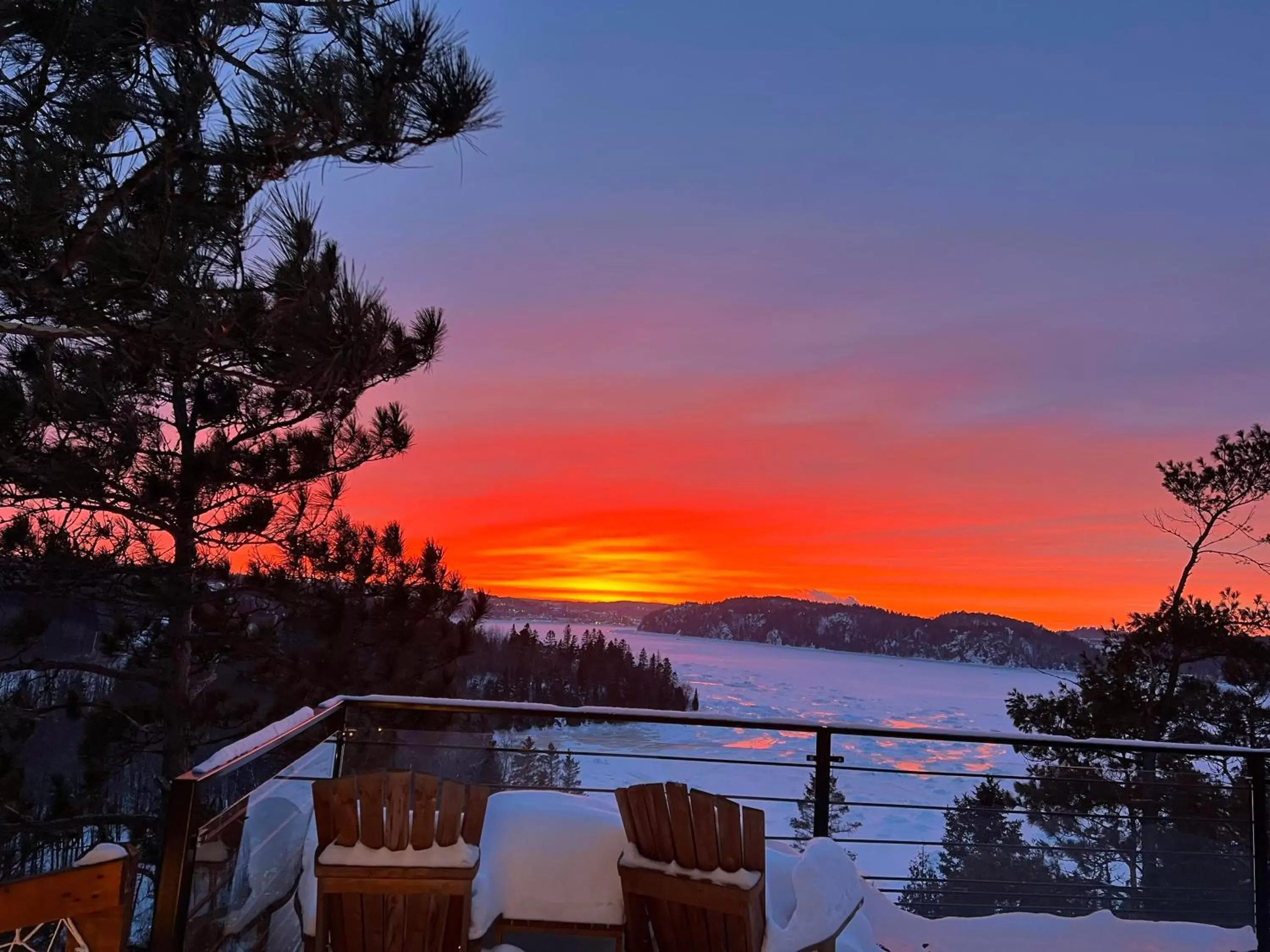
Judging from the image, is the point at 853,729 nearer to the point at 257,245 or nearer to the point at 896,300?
the point at 257,245

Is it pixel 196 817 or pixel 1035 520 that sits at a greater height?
pixel 1035 520

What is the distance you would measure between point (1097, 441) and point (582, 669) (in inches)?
684

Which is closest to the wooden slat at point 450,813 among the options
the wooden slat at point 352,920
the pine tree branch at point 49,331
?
the wooden slat at point 352,920

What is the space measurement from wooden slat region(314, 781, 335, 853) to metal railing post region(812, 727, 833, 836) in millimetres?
2084

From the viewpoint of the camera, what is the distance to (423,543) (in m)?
10.2

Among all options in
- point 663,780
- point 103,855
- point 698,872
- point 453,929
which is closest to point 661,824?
point 698,872

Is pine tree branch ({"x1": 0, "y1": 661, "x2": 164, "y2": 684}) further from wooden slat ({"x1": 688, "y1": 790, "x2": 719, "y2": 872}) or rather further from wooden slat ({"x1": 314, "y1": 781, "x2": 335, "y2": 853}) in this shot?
wooden slat ({"x1": 688, "y1": 790, "x2": 719, "y2": 872})

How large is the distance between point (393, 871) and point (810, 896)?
1275 millimetres

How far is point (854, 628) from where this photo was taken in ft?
85.4

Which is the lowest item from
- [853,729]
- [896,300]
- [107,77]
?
[853,729]

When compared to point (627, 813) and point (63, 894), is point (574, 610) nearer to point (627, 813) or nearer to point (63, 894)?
point (627, 813)

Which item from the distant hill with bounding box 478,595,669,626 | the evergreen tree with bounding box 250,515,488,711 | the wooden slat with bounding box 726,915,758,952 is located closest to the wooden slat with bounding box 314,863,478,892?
the wooden slat with bounding box 726,915,758,952

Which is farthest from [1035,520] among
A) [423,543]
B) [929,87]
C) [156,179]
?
[156,179]

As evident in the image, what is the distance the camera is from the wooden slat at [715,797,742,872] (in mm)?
2268
